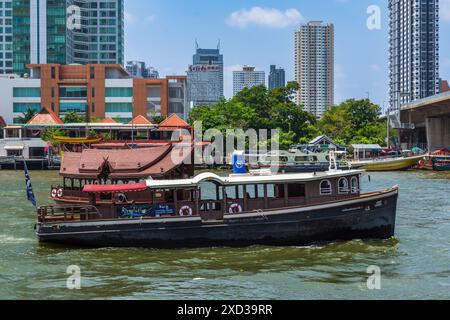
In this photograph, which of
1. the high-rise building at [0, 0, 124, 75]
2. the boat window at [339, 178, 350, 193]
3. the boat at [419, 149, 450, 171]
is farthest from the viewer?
the high-rise building at [0, 0, 124, 75]

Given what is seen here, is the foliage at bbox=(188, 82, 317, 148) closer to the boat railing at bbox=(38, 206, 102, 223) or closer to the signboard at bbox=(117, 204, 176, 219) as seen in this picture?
the boat railing at bbox=(38, 206, 102, 223)

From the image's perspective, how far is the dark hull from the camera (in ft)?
79.7

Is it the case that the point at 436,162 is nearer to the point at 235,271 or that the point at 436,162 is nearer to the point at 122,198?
the point at 122,198

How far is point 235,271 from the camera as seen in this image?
21047 mm

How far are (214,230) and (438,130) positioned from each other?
257 ft

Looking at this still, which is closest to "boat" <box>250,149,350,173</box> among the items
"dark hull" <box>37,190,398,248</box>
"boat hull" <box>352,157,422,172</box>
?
"boat hull" <box>352,157,422,172</box>

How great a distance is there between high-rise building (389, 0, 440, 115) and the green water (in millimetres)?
133434

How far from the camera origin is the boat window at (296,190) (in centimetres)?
2498

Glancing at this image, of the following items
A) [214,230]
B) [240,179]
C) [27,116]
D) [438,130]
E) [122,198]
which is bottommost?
[214,230]

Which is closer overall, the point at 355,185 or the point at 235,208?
the point at 235,208

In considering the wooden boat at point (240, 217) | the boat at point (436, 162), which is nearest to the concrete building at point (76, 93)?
the boat at point (436, 162)

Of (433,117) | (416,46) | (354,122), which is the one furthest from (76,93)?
(416,46)

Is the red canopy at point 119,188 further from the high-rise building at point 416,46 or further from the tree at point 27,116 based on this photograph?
the high-rise building at point 416,46

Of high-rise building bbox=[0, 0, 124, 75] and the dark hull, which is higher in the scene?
high-rise building bbox=[0, 0, 124, 75]
